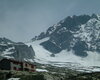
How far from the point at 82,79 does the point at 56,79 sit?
15.2 meters

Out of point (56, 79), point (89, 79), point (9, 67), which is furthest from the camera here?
point (9, 67)

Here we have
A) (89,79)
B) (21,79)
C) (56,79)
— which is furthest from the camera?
(56,79)

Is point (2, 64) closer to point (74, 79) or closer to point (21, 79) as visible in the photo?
point (21, 79)

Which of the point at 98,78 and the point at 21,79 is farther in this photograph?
the point at 21,79

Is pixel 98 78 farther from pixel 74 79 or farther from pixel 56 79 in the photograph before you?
pixel 56 79

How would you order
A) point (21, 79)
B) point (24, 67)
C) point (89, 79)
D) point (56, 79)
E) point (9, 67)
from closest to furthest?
point (89, 79), point (21, 79), point (56, 79), point (9, 67), point (24, 67)

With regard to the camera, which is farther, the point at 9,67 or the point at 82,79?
the point at 9,67

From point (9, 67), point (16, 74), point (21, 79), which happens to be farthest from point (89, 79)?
point (9, 67)

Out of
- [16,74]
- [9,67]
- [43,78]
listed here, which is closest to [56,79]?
[43,78]

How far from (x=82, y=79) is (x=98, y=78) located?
16.3 feet

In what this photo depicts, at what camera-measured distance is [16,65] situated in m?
144

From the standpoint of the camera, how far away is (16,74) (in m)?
105

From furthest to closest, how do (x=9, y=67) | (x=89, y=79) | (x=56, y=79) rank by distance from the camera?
(x=9, y=67), (x=56, y=79), (x=89, y=79)

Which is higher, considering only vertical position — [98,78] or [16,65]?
[16,65]
